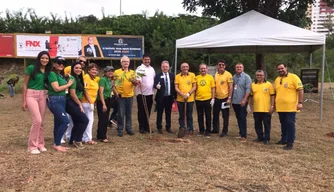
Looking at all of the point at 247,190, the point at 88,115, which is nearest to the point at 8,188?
the point at 88,115

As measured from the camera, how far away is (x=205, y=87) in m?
6.96

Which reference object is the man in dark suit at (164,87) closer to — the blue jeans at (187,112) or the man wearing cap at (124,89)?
the blue jeans at (187,112)

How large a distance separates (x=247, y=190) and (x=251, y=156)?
1568 millimetres

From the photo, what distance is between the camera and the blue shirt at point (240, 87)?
667cm

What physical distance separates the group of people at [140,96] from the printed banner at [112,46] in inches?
378

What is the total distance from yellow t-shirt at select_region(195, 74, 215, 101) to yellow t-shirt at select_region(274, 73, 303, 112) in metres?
1.38

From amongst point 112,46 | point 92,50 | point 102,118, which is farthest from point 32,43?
point 102,118

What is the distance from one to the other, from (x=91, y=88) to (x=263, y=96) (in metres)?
3.11

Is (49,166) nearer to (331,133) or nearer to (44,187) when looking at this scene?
(44,187)

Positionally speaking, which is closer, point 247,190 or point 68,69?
point 247,190

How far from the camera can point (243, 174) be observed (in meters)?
4.70

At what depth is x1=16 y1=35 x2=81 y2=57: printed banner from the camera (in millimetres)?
16250

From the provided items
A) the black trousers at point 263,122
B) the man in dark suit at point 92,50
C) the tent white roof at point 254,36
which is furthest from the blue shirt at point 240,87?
the man in dark suit at point 92,50

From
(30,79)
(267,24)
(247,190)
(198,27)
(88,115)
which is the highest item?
(198,27)
